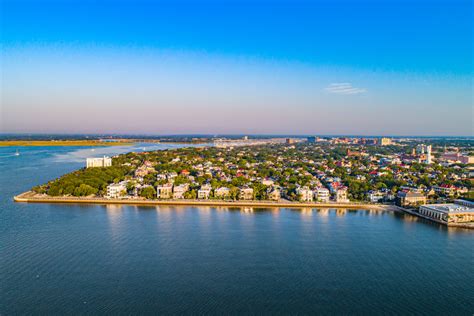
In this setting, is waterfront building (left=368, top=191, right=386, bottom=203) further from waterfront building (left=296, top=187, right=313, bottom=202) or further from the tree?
the tree

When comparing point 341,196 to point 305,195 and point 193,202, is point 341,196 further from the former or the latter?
point 193,202

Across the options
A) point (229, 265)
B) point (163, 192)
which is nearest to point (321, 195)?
point (163, 192)

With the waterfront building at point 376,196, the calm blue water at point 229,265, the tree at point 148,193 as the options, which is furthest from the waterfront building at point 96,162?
the waterfront building at point 376,196

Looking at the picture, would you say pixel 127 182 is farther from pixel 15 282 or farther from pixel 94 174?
pixel 15 282

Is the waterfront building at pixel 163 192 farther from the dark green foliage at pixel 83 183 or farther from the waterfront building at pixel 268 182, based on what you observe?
the waterfront building at pixel 268 182

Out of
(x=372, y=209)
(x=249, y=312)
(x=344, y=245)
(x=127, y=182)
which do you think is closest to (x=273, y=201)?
(x=372, y=209)

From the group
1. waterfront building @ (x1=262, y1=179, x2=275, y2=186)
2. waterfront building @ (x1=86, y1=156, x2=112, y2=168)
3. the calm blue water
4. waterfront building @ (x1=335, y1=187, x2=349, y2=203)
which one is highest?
waterfront building @ (x1=86, y1=156, x2=112, y2=168)

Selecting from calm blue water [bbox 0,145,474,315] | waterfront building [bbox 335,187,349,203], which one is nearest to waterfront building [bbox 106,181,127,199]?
calm blue water [bbox 0,145,474,315]
